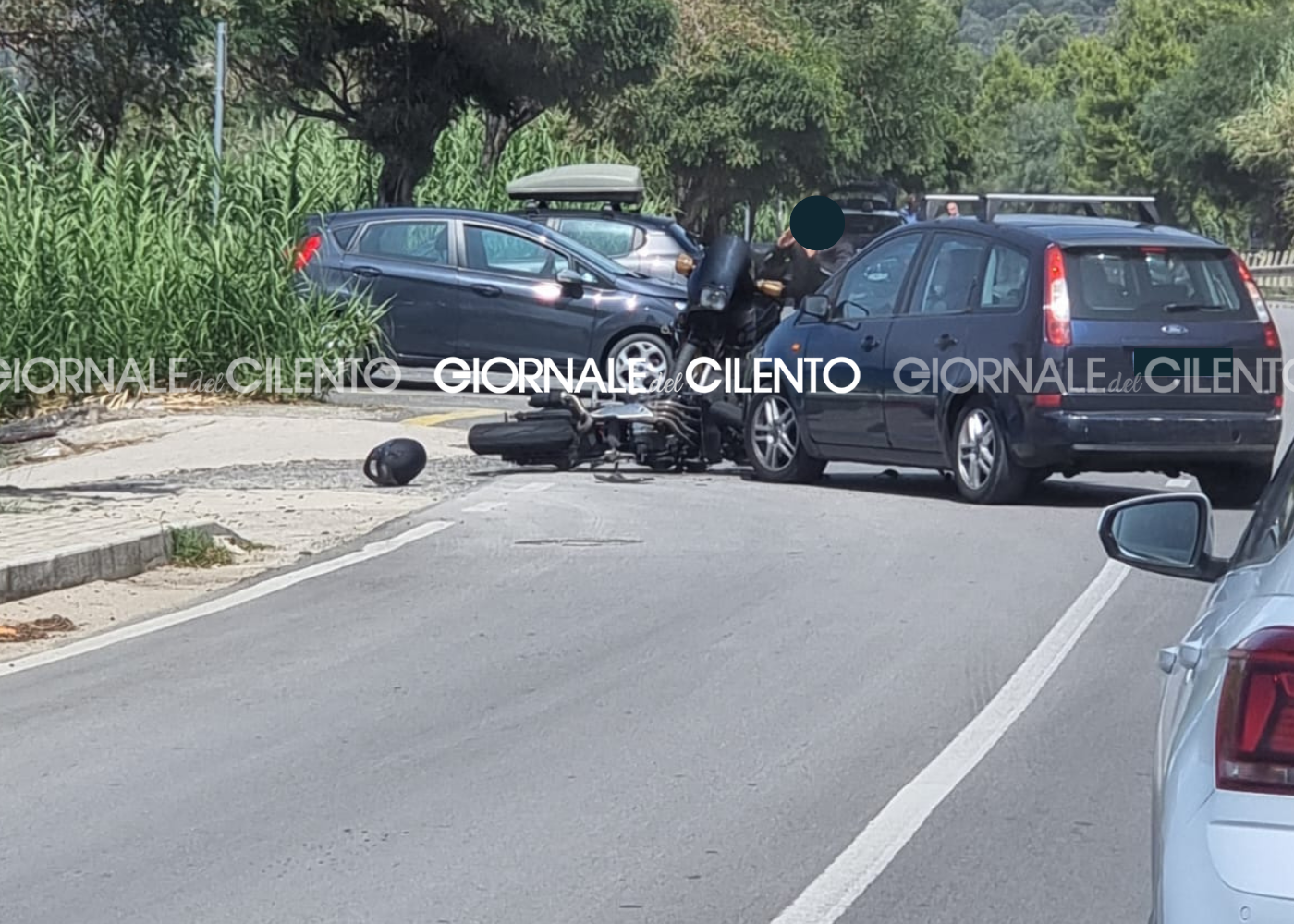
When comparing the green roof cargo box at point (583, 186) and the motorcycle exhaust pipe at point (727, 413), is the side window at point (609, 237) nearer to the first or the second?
the green roof cargo box at point (583, 186)

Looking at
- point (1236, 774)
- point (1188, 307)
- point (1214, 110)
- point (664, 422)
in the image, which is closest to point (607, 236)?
point (664, 422)

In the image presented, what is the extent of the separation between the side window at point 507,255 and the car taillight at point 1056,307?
328 inches

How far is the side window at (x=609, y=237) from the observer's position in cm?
2361

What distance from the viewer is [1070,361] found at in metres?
12.6

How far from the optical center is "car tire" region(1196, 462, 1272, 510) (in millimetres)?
13242

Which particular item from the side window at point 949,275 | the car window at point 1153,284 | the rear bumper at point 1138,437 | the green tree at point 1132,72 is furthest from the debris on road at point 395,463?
the green tree at point 1132,72

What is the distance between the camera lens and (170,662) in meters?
8.78

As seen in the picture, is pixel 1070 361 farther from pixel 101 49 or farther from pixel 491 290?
pixel 101 49

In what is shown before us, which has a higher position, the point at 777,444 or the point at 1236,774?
the point at 1236,774

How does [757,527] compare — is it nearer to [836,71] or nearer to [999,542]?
[999,542]

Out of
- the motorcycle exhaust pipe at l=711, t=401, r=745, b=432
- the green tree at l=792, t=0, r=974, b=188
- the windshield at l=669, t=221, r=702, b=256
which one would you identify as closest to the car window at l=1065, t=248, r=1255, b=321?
the motorcycle exhaust pipe at l=711, t=401, r=745, b=432

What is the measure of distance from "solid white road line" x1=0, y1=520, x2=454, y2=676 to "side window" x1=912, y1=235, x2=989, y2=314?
10.5 ft

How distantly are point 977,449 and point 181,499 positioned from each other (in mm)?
4622

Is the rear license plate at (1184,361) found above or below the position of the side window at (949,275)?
below
